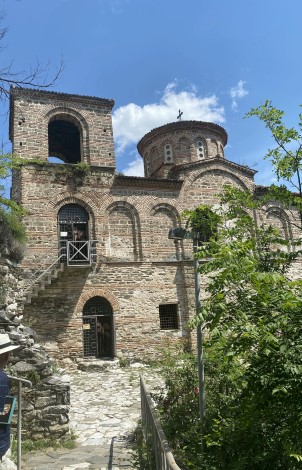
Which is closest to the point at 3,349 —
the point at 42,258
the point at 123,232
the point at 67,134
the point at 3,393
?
the point at 3,393

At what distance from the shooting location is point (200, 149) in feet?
66.9

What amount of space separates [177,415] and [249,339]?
8.13 ft

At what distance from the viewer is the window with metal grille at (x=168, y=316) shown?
15281 mm

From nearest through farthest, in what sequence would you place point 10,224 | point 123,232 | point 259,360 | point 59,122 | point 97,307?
point 259,360, point 10,224, point 97,307, point 123,232, point 59,122

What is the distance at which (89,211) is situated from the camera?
49.7ft

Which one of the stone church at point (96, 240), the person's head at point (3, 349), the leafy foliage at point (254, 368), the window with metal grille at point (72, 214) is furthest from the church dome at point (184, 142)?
the person's head at point (3, 349)

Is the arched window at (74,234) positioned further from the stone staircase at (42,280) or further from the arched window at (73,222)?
the stone staircase at (42,280)

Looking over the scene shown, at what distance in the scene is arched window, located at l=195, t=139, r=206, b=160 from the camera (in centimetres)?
2025

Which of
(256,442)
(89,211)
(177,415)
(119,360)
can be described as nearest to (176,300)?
(119,360)

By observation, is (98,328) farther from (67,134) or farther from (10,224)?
(67,134)

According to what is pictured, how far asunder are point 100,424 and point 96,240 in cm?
779

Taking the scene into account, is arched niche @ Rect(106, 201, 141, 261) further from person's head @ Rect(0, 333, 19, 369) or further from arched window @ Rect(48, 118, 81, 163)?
person's head @ Rect(0, 333, 19, 369)

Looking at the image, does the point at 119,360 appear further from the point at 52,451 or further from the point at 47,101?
the point at 47,101

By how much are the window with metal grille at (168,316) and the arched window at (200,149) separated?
27.6 ft
